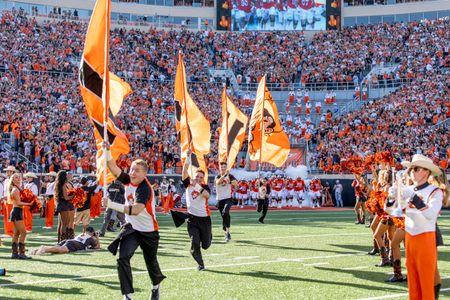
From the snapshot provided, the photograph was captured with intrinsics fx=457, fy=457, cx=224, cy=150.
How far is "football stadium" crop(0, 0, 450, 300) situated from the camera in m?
6.04

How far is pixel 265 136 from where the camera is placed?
44.6ft

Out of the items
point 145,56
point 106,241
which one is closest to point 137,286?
point 106,241

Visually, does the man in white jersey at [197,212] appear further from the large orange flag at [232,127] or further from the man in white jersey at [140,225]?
the large orange flag at [232,127]

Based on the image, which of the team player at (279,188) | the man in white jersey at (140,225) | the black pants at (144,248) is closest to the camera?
the black pants at (144,248)

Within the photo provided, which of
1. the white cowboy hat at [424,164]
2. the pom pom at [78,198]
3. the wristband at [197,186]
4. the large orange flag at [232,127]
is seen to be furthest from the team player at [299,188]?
the white cowboy hat at [424,164]

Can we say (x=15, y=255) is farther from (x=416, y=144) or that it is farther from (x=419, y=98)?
(x=419, y=98)

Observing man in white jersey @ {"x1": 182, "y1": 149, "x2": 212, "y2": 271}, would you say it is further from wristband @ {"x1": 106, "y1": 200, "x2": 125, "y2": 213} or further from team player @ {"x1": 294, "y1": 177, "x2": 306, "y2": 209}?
team player @ {"x1": 294, "y1": 177, "x2": 306, "y2": 209}

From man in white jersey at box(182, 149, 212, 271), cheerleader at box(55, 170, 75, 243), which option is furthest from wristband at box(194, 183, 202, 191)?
cheerleader at box(55, 170, 75, 243)

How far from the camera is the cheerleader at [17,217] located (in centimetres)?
848

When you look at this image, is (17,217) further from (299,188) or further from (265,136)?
(299,188)

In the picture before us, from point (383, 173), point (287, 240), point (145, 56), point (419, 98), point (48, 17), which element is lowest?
point (287, 240)

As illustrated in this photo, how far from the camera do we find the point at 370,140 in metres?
28.1

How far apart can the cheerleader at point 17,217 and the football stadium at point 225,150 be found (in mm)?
37

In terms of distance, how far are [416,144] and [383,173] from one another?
2165cm
